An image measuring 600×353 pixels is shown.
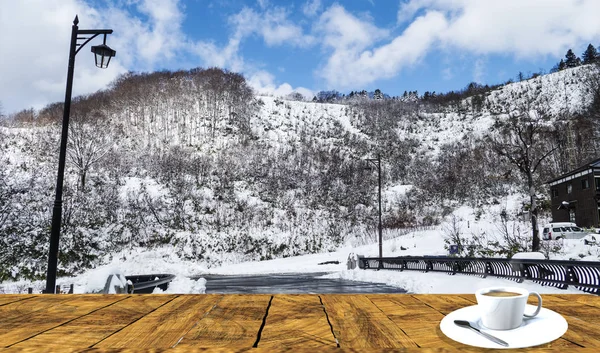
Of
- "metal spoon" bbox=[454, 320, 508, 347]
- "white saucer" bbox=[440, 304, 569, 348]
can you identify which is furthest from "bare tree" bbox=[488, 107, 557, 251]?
"metal spoon" bbox=[454, 320, 508, 347]

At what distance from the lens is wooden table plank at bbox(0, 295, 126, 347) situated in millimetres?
1214

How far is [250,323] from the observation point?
4.38 ft

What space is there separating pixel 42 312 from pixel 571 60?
135755 millimetres

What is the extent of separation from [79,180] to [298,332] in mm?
47927

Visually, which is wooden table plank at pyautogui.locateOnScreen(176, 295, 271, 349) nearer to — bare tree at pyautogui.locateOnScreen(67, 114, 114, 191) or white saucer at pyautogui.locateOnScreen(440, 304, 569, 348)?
white saucer at pyautogui.locateOnScreen(440, 304, 569, 348)

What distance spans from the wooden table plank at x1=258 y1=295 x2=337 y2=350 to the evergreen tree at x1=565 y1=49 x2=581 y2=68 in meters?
132

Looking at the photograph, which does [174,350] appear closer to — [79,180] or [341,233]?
[341,233]

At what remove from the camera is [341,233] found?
44.0 meters

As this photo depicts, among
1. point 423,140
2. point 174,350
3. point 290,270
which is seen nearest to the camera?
point 174,350

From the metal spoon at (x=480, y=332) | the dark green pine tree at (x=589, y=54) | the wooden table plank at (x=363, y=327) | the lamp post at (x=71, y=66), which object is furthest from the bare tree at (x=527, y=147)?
the dark green pine tree at (x=589, y=54)

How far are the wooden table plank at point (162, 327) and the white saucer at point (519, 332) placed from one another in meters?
0.76

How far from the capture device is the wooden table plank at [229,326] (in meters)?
1.10

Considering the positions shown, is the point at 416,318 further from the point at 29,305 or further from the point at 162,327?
the point at 29,305

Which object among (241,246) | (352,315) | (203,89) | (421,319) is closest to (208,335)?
(352,315)
